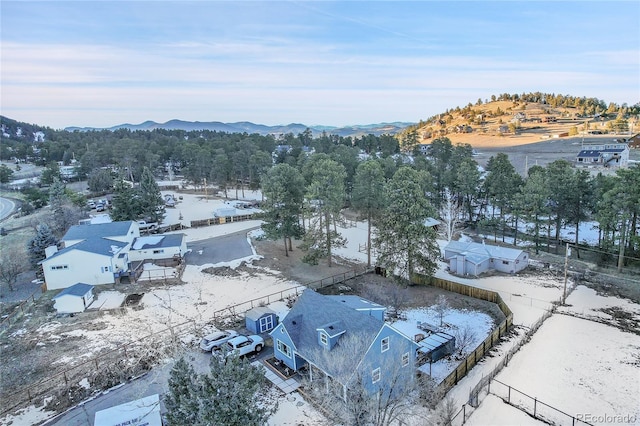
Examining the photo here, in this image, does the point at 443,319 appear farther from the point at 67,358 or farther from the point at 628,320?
the point at 67,358

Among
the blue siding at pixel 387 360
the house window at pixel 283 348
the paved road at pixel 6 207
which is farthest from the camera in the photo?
the paved road at pixel 6 207

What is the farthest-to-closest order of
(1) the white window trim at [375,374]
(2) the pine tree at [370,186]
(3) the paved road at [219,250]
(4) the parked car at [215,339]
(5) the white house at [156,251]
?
1. (3) the paved road at [219,250]
2. (5) the white house at [156,251]
3. (2) the pine tree at [370,186]
4. (4) the parked car at [215,339]
5. (1) the white window trim at [375,374]

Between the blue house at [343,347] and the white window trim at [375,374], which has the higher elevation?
the blue house at [343,347]

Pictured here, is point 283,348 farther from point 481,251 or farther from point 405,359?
point 481,251

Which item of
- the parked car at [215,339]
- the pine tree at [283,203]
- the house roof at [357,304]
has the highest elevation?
the pine tree at [283,203]

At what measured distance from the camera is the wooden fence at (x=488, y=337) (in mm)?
16506

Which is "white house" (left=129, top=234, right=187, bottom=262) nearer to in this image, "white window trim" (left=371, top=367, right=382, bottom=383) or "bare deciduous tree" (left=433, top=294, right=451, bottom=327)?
"bare deciduous tree" (left=433, top=294, right=451, bottom=327)

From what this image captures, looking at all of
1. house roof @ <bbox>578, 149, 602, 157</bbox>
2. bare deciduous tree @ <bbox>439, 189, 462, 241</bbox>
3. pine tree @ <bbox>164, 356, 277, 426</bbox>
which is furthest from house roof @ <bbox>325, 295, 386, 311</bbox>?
house roof @ <bbox>578, 149, 602, 157</bbox>

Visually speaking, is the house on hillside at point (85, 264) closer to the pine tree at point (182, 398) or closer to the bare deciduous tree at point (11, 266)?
the bare deciduous tree at point (11, 266)

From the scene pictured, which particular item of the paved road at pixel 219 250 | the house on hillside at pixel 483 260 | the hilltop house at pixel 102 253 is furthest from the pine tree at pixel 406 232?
the hilltop house at pixel 102 253

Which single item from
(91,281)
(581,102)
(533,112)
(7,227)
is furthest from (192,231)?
(581,102)

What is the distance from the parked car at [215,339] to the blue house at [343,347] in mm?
Answer: 2950

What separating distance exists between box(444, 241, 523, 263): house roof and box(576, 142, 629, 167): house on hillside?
148 ft

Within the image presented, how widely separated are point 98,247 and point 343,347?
23.0 metres
